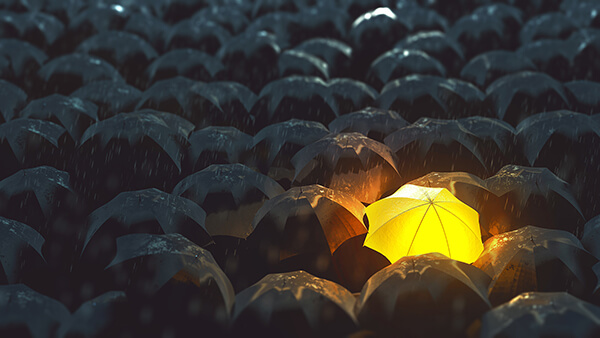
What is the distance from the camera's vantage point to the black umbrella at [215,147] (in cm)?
822

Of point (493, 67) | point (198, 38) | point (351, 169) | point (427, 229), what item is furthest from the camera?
point (198, 38)

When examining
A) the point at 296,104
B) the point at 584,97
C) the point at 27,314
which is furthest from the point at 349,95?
the point at 27,314

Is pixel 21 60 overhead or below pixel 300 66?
below

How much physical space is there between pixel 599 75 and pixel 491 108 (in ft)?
8.08

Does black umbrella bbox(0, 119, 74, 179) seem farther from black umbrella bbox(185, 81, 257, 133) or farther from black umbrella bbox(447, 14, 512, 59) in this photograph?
black umbrella bbox(447, 14, 512, 59)

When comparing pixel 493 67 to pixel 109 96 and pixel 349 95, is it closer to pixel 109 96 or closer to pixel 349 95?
pixel 349 95

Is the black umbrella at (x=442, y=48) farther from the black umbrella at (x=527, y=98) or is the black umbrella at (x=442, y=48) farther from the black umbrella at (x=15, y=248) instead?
the black umbrella at (x=15, y=248)

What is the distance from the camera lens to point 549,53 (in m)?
11.3

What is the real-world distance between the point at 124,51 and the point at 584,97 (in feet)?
23.9

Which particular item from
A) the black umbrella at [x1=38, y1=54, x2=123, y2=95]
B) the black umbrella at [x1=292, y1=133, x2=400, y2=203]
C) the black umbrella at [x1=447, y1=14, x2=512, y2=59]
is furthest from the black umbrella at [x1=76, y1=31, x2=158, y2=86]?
the black umbrella at [x1=447, y1=14, x2=512, y2=59]

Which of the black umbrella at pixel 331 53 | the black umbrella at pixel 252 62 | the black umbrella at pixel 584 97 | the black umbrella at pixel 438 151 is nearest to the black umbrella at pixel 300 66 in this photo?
the black umbrella at pixel 252 62

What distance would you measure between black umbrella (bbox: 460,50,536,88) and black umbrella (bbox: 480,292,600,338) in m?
6.19

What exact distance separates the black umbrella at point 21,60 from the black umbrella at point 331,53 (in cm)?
427

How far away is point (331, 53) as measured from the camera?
38.6ft
